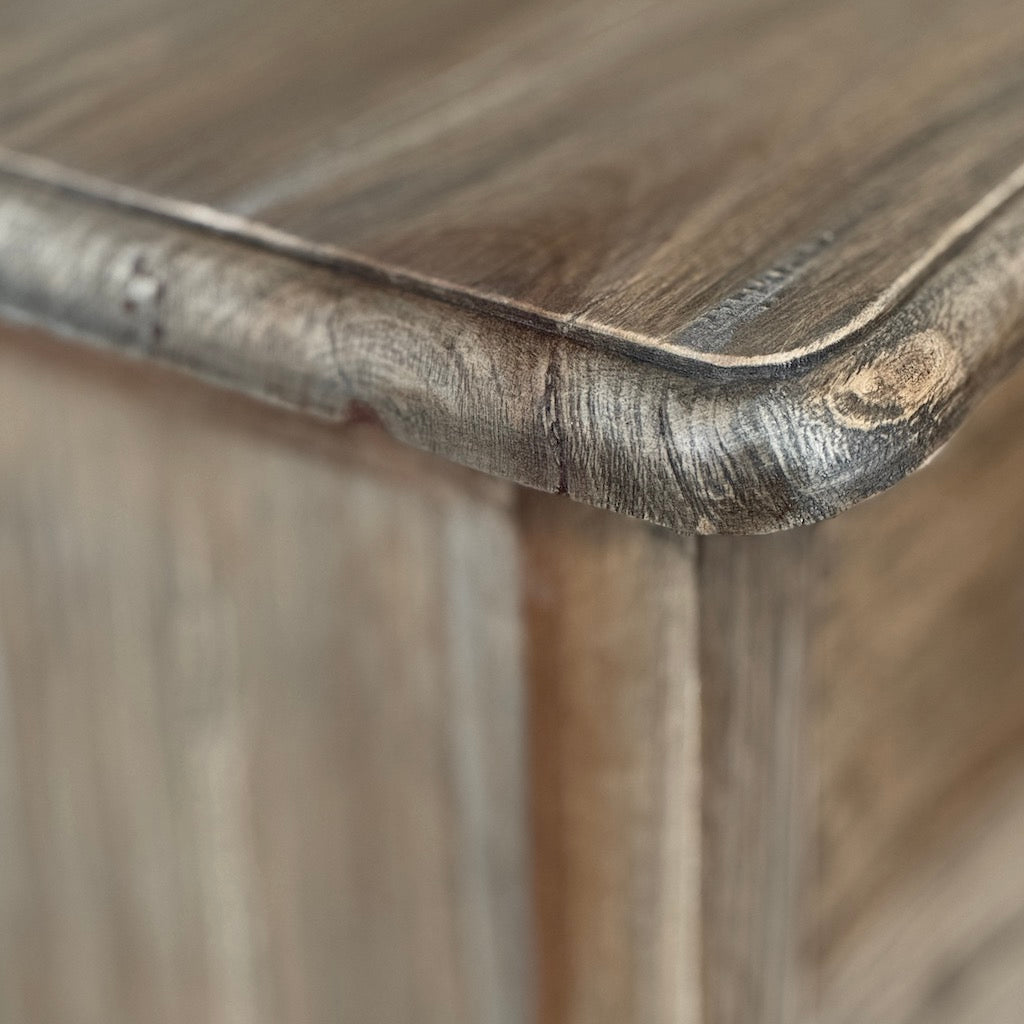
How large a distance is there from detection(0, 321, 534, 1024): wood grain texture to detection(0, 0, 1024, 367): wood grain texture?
57mm

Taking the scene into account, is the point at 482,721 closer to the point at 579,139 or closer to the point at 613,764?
the point at 613,764

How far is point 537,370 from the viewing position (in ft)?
0.92

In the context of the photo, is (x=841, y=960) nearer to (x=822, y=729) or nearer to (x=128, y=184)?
(x=822, y=729)

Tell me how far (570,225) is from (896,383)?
8cm

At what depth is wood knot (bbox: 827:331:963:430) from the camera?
0.27m

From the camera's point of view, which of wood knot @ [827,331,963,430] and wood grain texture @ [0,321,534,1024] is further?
wood grain texture @ [0,321,534,1024]

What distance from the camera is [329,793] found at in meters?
0.43

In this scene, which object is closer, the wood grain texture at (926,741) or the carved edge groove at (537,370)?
the carved edge groove at (537,370)

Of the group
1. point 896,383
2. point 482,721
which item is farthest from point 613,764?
point 896,383

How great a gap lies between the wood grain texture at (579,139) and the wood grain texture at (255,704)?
0.06 m

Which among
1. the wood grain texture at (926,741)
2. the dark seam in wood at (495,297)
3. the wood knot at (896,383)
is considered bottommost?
the wood grain texture at (926,741)

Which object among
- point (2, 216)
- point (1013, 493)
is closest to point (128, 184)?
point (2, 216)

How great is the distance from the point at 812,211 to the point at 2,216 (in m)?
0.17

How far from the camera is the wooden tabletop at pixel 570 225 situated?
0.27 m
